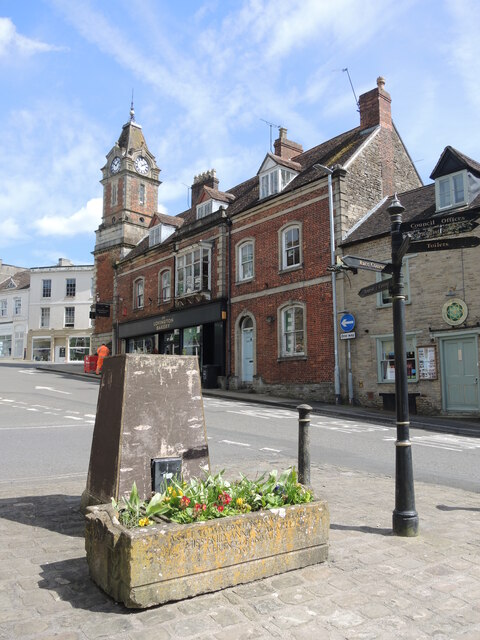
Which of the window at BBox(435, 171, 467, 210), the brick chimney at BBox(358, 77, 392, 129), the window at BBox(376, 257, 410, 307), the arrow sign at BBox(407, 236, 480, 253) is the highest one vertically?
the brick chimney at BBox(358, 77, 392, 129)

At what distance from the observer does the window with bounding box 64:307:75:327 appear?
163 feet

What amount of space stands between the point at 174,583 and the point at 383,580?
1.48m

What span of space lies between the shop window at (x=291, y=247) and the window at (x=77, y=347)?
33.0 m

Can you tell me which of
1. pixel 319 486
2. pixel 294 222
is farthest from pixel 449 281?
pixel 319 486

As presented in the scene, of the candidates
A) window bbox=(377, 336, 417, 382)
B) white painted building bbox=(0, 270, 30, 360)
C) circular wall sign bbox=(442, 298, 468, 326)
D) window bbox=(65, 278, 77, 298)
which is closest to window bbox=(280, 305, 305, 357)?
window bbox=(377, 336, 417, 382)

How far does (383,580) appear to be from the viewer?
3543 millimetres

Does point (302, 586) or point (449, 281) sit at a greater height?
point (449, 281)

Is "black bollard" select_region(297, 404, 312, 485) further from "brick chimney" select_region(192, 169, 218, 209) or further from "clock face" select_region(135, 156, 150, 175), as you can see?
"clock face" select_region(135, 156, 150, 175)

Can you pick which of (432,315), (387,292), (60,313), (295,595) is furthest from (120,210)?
(295,595)

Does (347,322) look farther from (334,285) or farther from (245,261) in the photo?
(245,261)

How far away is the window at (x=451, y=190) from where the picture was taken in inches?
637

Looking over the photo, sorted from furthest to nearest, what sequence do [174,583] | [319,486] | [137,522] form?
[319,486]
[137,522]
[174,583]

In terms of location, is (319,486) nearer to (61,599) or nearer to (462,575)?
(462,575)

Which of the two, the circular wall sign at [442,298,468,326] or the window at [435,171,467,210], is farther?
the window at [435,171,467,210]
